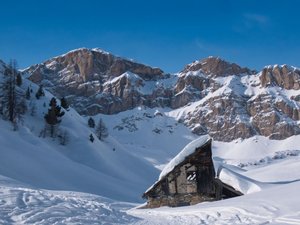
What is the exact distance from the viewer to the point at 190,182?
67.6ft

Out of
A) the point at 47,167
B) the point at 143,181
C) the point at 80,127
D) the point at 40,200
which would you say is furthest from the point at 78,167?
the point at 40,200

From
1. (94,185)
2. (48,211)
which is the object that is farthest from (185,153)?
(94,185)

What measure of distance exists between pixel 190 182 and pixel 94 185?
2490 cm

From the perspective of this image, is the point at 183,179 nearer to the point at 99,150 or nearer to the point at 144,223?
the point at 144,223

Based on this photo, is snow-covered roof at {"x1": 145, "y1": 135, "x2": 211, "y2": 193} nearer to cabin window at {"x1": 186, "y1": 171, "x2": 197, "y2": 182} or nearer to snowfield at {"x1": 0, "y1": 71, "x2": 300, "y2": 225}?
snowfield at {"x1": 0, "y1": 71, "x2": 300, "y2": 225}

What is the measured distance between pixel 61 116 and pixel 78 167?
54.4 feet

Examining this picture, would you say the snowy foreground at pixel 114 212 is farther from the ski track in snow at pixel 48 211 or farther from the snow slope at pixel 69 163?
the snow slope at pixel 69 163

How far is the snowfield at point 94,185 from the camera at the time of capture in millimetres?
10648

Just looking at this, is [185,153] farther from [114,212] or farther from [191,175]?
[114,212]

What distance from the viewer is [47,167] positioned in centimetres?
4381

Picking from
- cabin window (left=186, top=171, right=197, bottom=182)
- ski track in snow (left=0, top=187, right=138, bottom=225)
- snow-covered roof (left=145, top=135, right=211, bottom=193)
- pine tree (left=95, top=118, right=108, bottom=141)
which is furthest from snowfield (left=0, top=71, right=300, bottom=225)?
pine tree (left=95, top=118, right=108, bottom=141)

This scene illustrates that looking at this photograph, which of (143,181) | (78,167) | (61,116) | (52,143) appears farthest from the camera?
(61,116)

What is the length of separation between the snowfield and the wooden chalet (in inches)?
21.4

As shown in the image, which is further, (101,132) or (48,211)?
(101,132)
